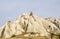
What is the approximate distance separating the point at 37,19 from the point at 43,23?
695 cm

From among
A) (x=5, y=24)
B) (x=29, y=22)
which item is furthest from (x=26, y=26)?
(x=5, y=24)

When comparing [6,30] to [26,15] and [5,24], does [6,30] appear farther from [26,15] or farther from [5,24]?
[26,15]

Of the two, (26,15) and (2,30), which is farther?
(26,15)

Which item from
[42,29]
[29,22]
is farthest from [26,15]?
[42,29]

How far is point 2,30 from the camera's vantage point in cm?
14950

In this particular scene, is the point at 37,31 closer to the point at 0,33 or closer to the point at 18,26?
the point at 18,26

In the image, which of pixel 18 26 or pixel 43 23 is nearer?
pixel 18 26

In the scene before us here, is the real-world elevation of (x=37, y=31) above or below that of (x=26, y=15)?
below

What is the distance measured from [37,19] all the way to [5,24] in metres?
Answer: 25.2

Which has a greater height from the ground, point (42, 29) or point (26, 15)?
point (26, 15)

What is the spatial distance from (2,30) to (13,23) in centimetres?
978

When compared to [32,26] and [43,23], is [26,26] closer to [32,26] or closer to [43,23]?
[32,26]

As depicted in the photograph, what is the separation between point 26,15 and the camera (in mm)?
161250

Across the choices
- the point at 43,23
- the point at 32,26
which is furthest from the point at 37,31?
the point at 43,23
